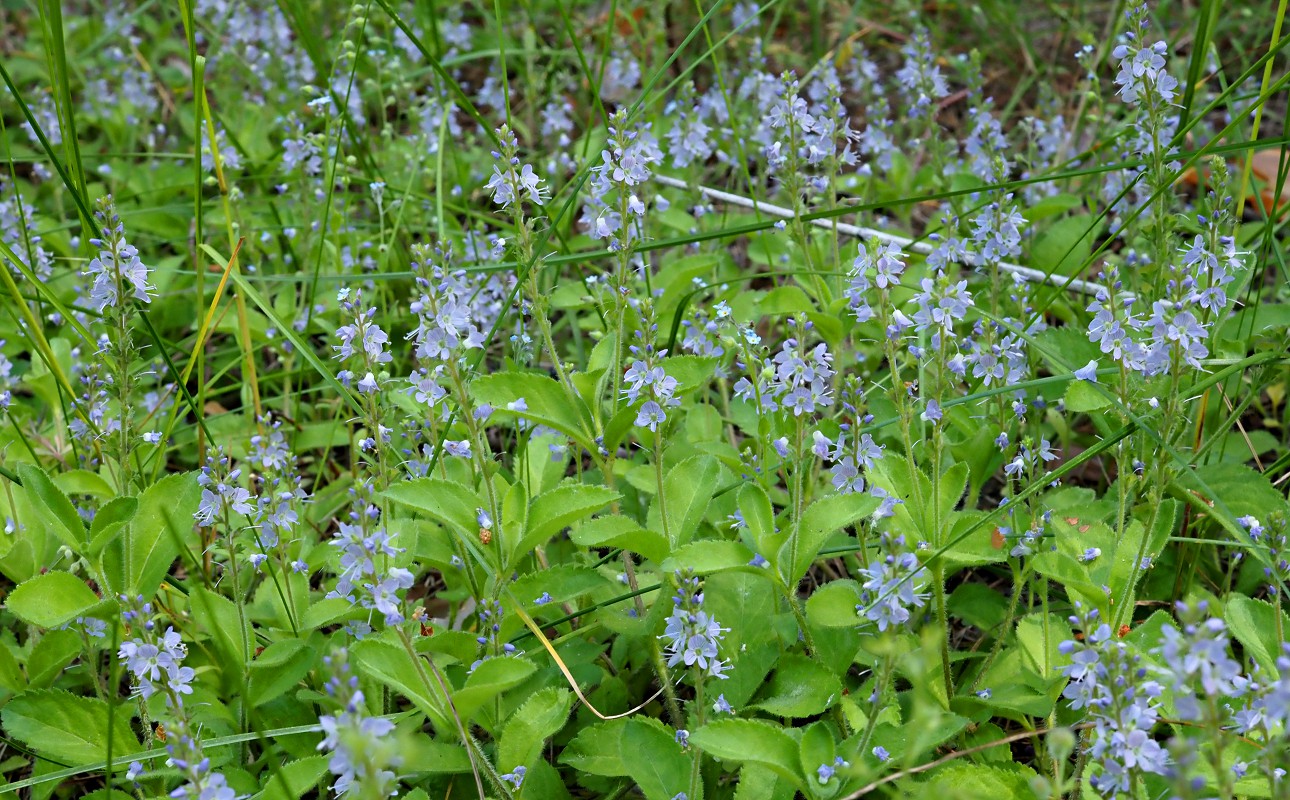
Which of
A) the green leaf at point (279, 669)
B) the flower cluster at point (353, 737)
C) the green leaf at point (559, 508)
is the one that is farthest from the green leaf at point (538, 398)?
the flower cluster at point (353, 737)

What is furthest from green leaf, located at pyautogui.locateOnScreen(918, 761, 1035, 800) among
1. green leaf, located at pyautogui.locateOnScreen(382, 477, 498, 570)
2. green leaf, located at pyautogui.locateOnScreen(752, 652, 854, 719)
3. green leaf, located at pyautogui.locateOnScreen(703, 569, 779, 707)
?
green leaf, located at pyautogui.locateOnScreen(382, 477, 498, 570)

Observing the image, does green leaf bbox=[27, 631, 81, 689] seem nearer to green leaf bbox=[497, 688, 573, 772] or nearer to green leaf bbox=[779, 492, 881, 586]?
green leaf bbox=[497, 688, 573, 772]

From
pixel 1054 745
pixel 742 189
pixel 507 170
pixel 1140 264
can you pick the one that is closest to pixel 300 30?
pixel 742 189

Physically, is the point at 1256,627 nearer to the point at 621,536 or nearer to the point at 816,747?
the point at 816,747

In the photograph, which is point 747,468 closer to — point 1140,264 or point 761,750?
point 761,750

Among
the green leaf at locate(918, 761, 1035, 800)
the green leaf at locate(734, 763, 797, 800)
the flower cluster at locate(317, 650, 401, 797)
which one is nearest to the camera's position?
the flower cluster at locate(317, 650, 401, 797)
